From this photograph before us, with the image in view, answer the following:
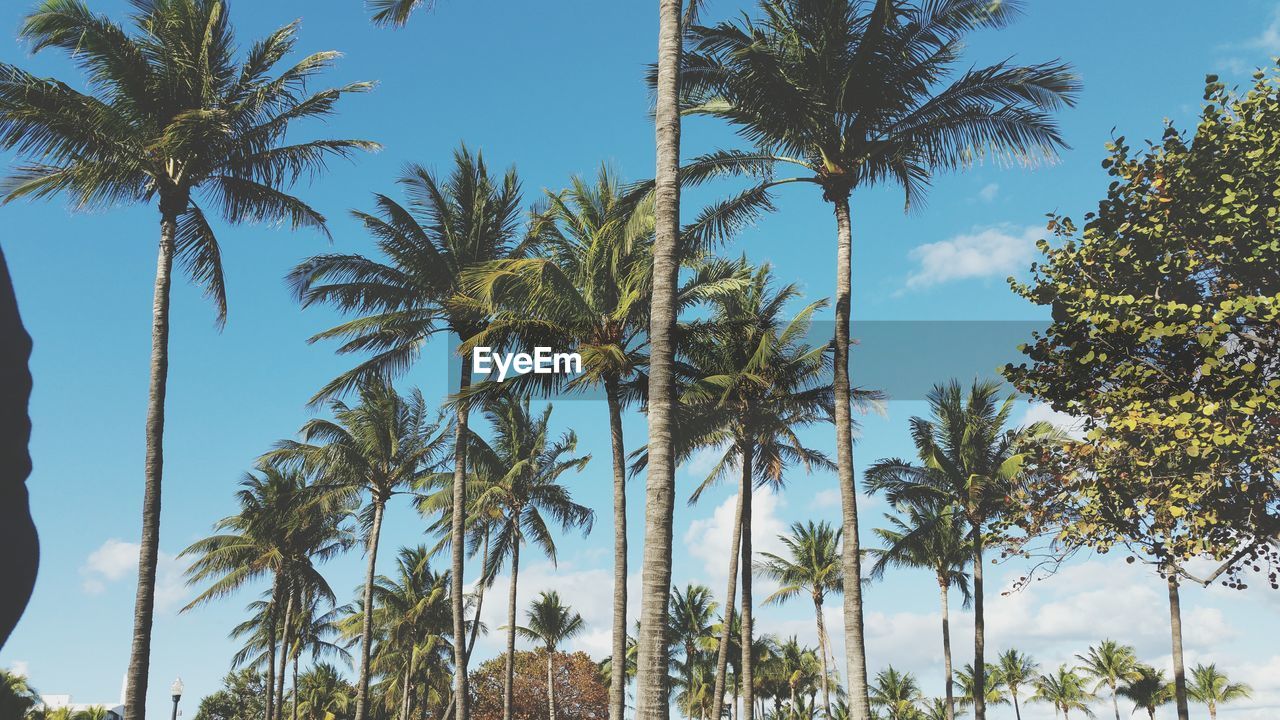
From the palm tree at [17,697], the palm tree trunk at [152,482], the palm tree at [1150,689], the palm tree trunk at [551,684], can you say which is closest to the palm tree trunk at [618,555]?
the palm tree trunk at [152,482]

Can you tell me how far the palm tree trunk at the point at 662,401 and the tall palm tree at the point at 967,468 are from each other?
23.3 metres

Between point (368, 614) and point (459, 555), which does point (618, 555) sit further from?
point (368, 614)

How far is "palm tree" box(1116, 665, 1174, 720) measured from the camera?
66875mm

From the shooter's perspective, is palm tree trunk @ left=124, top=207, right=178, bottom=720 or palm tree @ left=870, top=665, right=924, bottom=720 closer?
palm tree trunk @ left=124, top=207, right=178, bottom=720

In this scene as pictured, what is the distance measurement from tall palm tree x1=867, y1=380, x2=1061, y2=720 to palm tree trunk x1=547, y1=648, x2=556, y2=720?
22.2 meters

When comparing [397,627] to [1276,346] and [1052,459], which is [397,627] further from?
[1276,346]

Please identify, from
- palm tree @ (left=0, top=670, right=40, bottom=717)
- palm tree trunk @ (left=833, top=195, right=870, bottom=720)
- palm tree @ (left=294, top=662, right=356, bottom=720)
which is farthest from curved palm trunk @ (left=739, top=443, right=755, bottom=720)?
palm tree @ (left=294, top=662, right=356, bottom=720)

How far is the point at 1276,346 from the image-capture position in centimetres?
1352

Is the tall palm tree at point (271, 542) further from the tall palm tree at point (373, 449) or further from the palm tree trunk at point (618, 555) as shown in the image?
the palm tree trunk at point (618, 555)

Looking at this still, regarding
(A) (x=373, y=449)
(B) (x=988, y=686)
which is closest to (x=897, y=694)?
(B) (x=988, y=686)

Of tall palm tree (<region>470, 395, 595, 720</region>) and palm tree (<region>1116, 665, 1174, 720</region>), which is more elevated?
tall palm tree (<region>470, 395, 595, 720</region>)

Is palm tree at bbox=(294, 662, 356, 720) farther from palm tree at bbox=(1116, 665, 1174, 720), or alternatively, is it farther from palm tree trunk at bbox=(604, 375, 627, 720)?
palm tree at bbox=(1116, 665, 1174, 720)

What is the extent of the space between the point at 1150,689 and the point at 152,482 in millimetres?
71923

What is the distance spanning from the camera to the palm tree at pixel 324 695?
59.7 meters
